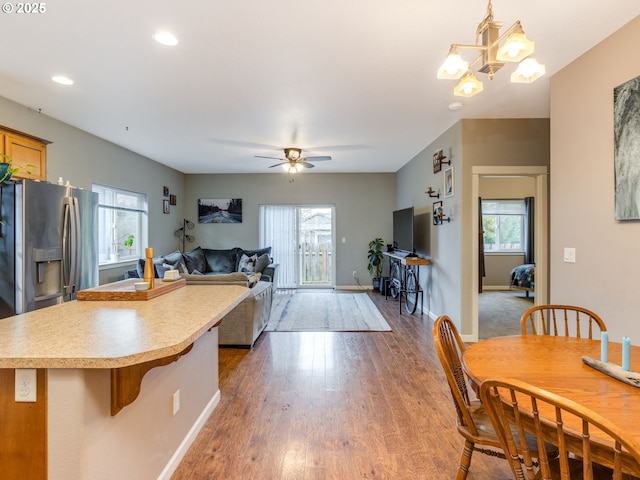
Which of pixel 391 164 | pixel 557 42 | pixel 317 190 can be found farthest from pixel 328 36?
pixel 317 190

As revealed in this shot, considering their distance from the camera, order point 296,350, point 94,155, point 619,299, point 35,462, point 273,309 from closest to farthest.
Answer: point 35,462, point 619,299, point 296,350, point 94,155, point 273,309

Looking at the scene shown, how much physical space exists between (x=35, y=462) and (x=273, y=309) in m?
4.40

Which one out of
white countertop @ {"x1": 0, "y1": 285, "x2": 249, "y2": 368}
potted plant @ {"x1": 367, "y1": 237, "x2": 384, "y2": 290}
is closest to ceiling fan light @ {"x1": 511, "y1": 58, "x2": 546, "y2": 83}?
white countertop @ {"x1": 0, "y1": 285, "x2": 249, "y2": 368}

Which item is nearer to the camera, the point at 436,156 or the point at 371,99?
the point at 371,99

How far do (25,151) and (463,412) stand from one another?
4433mm

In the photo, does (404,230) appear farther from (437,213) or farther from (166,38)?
(166,38)

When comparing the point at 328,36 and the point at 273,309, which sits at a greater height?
the point at 328,36

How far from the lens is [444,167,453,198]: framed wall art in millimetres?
4215

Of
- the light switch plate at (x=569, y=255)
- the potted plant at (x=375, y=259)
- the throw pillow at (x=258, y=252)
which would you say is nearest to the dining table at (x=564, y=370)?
the light switch plate at (x=569, y=255)

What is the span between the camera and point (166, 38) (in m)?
2.26

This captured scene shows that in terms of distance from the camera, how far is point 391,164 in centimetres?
660

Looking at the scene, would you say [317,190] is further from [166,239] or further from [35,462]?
[35,462]

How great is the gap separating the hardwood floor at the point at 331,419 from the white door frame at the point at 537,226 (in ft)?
3.32

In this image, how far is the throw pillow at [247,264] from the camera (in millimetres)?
6301
